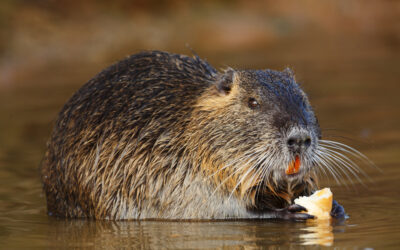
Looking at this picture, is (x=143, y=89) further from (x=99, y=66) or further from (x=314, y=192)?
(x=99, y=66)

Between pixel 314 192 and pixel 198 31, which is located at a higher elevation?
pixel 198 31

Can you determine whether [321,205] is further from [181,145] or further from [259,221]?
[181,145]

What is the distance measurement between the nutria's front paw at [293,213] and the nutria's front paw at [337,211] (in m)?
0.14

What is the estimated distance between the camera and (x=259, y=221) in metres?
4.79

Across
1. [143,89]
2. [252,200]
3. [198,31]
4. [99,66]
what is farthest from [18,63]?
[252,200]

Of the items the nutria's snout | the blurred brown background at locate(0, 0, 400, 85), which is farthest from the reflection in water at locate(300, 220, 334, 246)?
the blurred brown background at locate(0, 0, 400, 85)

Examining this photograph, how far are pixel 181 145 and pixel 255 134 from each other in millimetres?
548

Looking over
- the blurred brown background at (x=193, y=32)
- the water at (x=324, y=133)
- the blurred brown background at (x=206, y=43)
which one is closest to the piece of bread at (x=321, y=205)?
the water at (x=324, y=133)

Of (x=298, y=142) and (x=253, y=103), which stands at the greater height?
(x=253, y=103)

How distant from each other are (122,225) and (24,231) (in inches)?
21.3

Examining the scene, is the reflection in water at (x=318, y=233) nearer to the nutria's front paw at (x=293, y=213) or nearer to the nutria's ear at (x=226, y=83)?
the nutria's front paw at (x=293, y=213)

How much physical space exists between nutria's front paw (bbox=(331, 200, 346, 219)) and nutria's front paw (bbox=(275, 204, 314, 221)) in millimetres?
137

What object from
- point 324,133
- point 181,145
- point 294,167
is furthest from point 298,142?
point 324,133

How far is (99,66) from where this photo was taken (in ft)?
43.2
